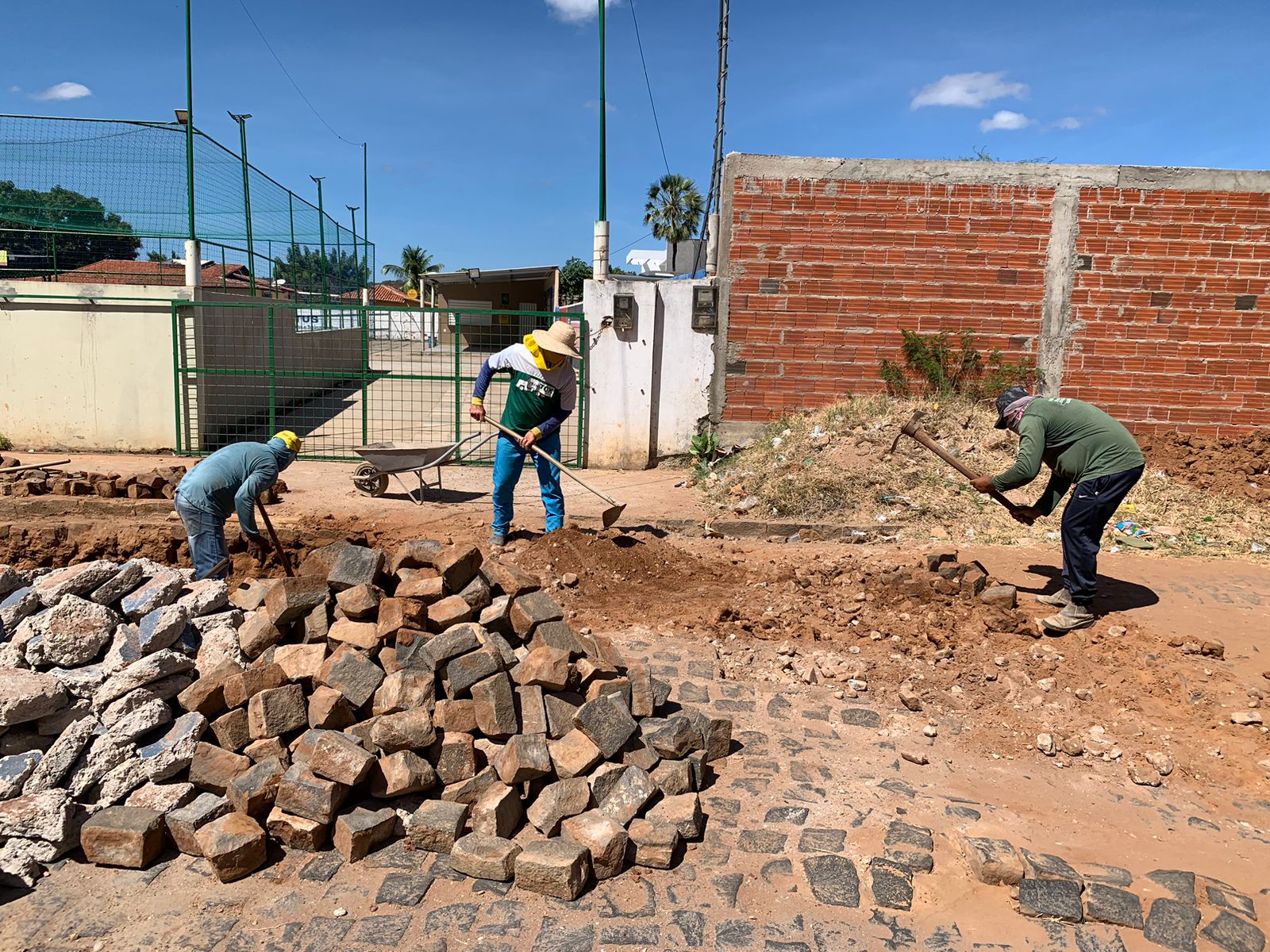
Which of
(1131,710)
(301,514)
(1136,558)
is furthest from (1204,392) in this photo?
(301,514)

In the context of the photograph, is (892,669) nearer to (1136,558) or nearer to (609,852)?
(609,852)

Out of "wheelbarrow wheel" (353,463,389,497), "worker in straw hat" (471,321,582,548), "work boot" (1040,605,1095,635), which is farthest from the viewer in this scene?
"wheelbarrow wheel" (353,463,389,497)

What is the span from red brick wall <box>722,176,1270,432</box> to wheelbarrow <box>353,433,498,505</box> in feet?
11.9

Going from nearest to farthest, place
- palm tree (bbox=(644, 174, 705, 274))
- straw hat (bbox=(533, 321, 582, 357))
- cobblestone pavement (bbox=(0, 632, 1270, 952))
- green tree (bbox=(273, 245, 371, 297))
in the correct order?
cobblestone pavement (bbox=(0, 632, 1270, 952))
straw hat (bbox=(533, 321, 582, 357))
green tree (bbox=(273, 245, 371, 297))
palm tree (bbox=(644, 174, 705, 274))

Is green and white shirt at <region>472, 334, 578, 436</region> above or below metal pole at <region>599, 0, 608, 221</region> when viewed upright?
below

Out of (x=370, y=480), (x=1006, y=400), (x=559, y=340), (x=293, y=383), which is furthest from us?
(x=293, y=383)

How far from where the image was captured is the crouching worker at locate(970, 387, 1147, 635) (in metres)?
5.54

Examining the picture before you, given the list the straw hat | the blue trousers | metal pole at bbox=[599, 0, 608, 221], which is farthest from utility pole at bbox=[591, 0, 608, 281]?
the blue trousers

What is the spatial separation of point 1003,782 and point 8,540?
7.37m

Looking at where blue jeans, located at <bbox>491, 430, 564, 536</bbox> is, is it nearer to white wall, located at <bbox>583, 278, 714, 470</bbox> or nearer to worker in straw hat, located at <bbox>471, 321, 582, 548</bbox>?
worker in straw hat, located at <bbox>471, 321, 582, 548</bbox>

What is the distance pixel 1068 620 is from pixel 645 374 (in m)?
5.87

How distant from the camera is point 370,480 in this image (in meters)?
8.99

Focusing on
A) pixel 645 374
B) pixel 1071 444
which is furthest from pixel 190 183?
pixel 1071 444

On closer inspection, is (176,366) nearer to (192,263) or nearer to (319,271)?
(192,263)
